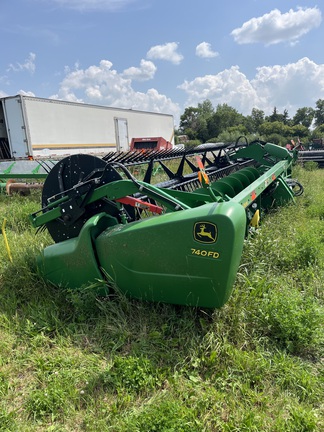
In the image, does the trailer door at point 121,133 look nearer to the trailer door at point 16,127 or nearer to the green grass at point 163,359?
the trailer door at point 16,127

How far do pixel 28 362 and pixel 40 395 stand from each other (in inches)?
15.6

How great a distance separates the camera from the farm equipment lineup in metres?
2.06

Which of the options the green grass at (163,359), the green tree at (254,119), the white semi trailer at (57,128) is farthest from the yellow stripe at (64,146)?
the green tree at (254,119)

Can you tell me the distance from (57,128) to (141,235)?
12.6 meters

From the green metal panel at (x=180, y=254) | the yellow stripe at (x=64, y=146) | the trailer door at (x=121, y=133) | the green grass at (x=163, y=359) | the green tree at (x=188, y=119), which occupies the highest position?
the green tree at (x=188, y=119)

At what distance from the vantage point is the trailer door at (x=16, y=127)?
38.8 feet

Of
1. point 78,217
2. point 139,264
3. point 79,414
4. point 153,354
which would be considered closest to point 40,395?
point 79,414

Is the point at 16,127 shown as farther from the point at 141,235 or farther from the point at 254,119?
the point at 254,119

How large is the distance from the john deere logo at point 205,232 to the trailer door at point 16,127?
11.5 m

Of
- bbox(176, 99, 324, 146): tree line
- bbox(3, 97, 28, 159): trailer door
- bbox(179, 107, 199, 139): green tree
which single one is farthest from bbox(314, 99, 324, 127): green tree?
bbox(3, 97, 28, 159): trailer door

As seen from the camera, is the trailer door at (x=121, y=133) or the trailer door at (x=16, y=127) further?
the trailer door at (x=121, y=133)

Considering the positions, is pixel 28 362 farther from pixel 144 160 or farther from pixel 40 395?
pixel 144 160

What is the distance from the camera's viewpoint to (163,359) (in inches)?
86.0

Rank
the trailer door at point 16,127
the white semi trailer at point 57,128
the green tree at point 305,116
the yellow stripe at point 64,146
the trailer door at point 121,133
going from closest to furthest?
1. the trailer door at point 16,127
2. the white semi trailer at point 57,128
3. the yellow stripe at point 64,146
4. the trailer door at point 121,133
5. the green tree at point 305,116
